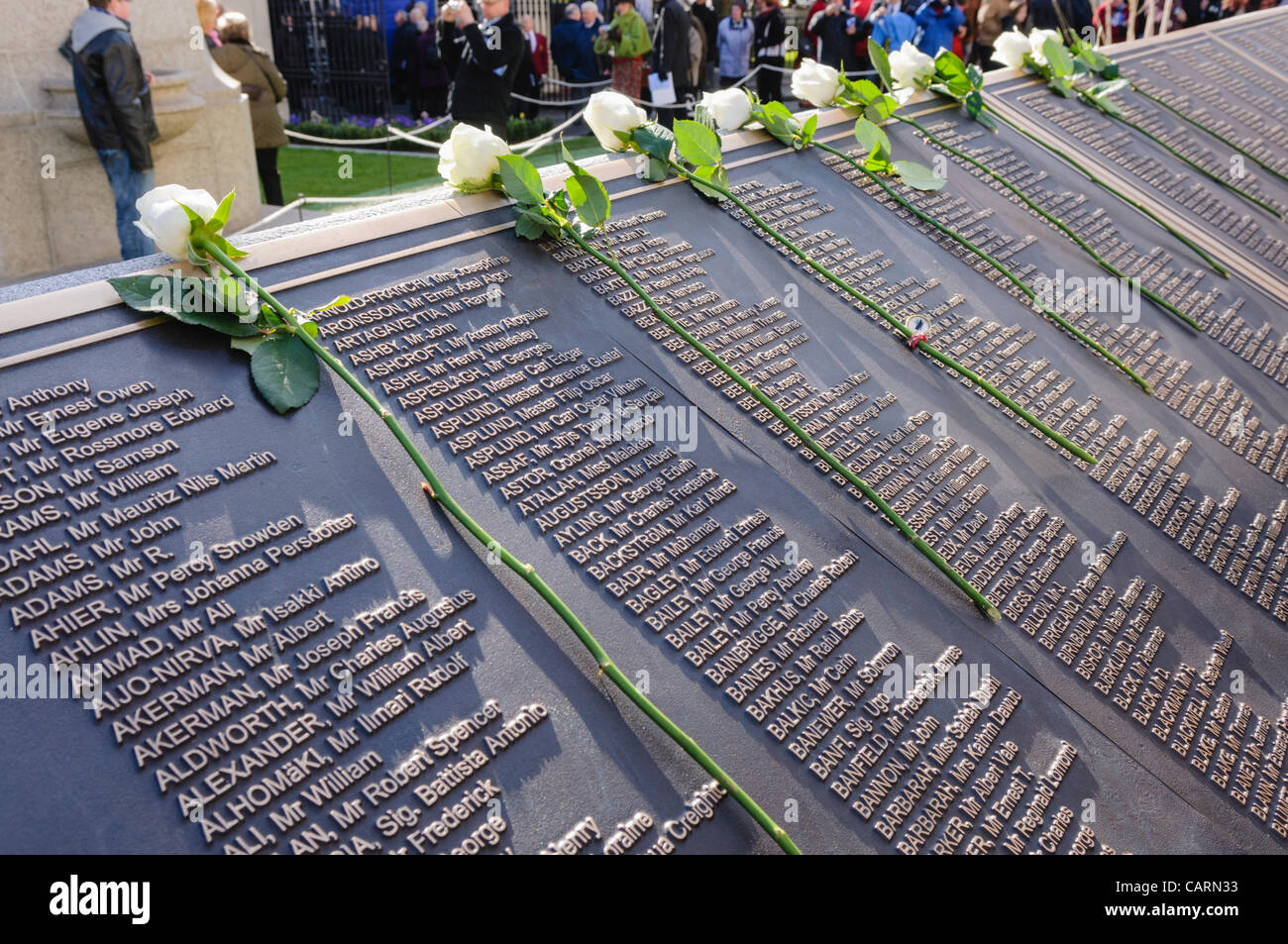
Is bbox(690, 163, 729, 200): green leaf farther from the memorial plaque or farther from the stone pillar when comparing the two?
the stone pillar

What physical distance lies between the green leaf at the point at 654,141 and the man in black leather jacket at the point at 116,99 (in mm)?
4714

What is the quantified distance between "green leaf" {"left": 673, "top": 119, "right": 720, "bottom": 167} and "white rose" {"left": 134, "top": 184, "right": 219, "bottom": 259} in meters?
1.48

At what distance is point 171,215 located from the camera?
7.03ft

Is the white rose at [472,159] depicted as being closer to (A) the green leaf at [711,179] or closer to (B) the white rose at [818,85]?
(A) the green leaf at [711,179]

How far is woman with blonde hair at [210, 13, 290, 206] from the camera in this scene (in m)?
9.03

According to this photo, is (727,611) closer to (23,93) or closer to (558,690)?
Answer: (558,690)

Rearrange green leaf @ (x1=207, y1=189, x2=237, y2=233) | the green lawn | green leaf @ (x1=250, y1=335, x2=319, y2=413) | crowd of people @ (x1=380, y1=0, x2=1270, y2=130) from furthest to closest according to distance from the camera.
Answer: crowd of people @ (x1=380, y1=0, x2=1270, y2=130)
the green lawn
green leaf @ (x1=207, y1=189, x2=237, y2=233)
green leaf @ (x1=250, y1=335, x2=319, y2=413)

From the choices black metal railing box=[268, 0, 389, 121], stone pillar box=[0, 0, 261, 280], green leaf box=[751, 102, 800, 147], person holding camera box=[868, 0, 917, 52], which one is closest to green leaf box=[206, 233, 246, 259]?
green leaf box=[751, 102, 800, 147]

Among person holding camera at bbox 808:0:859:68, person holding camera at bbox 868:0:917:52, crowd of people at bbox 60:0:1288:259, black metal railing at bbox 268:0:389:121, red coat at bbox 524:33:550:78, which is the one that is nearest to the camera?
crowd of people at bbox 60:0:1288:259

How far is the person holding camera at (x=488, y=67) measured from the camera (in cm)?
850

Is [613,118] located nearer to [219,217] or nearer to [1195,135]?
[219,217]

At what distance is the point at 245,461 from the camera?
1.93 m

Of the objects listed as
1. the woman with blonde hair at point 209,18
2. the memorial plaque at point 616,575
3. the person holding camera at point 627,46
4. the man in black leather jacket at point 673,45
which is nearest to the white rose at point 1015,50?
the memorial plaque at point 616,575

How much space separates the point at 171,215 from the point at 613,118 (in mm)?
1488
